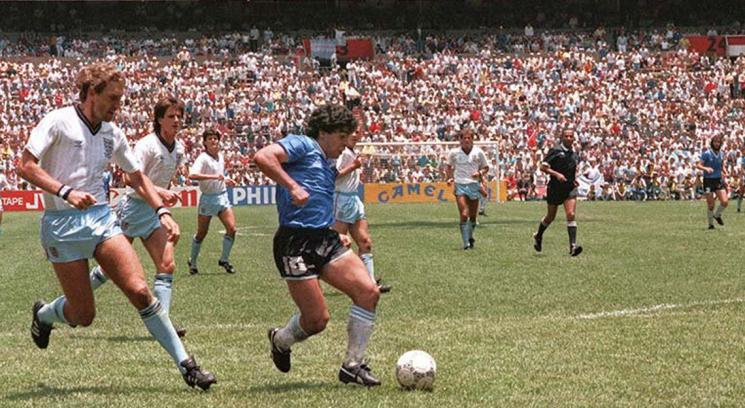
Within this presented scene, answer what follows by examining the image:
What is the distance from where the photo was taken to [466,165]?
2238 cm

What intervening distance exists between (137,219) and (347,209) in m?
4.45

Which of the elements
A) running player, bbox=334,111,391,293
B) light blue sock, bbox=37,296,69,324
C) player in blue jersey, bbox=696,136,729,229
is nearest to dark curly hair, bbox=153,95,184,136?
light blue sock, bbox=37,296,69,324

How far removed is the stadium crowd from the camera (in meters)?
48.2

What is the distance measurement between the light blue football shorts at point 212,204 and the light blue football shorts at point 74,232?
9.92 m

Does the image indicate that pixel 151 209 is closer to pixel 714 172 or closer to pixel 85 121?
pixel 85 121

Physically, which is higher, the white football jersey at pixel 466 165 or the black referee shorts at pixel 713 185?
the white football jersey at pixel 466 165

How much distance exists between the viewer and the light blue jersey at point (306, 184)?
7.95 meters

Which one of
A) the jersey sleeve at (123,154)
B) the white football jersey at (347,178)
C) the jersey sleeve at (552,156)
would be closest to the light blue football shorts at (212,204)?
the white football jersey at (347,178)

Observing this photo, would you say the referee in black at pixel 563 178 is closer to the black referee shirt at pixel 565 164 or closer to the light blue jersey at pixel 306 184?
the black referee shirt at pixel 565 164

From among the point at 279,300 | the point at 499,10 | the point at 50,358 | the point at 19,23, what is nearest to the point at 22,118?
the point at 19,23

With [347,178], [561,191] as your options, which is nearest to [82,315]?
[347,178]

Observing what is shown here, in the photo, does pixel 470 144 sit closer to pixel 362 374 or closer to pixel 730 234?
pixel 730 234

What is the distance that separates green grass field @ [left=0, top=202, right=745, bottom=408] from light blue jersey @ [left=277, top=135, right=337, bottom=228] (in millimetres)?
1152

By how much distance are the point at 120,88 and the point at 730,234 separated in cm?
1897
